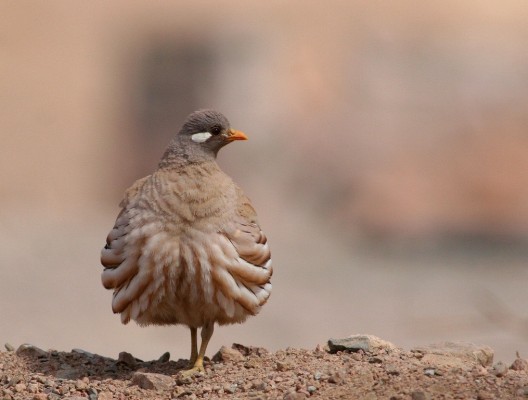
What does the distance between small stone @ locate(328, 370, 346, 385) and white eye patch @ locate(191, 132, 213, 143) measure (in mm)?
1986

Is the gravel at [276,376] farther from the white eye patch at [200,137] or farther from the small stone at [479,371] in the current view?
the white eye patch at [200,137]

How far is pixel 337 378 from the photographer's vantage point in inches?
270

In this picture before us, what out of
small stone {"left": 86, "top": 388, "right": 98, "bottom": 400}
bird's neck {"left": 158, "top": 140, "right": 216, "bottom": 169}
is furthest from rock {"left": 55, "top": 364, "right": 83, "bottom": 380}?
bird's neck {"left": 158, "top": 140, "right": 216, "bottom": 169}

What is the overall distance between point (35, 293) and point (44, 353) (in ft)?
26.3

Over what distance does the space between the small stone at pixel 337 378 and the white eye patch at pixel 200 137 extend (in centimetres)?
199

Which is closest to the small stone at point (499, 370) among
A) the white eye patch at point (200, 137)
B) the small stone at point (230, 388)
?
the small stone at point (230, 388)

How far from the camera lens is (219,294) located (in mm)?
7762

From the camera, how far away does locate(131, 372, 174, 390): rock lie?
286 inches

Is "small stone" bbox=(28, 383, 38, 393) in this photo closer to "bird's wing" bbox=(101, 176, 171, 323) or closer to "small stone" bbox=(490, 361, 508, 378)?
"bird's wing" bbox=(101, 176, 171, 323)

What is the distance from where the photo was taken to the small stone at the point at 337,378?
6.84m

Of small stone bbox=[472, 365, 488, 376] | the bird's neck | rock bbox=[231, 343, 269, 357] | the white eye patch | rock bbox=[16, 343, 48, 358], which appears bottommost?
rock bbox=[16, 343, 48, 358]

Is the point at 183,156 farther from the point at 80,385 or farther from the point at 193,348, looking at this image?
the point at 80,385

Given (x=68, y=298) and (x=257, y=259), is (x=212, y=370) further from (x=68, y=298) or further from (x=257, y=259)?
(x=68, y=298)

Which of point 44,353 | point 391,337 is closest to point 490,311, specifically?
point 44,353
